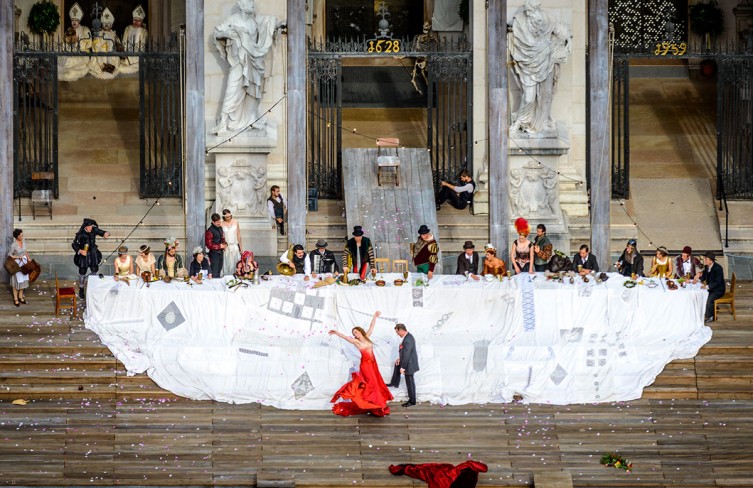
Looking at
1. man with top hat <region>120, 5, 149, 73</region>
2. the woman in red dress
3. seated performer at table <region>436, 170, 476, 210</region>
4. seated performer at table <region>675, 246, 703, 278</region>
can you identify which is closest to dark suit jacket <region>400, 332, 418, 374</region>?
the woman in red dress

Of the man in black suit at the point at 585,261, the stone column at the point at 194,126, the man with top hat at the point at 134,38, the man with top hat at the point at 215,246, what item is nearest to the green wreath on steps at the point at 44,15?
the man with top hat at the point at 134,38

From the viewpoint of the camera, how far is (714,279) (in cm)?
2756

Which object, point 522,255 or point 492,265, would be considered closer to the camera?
point 492,265

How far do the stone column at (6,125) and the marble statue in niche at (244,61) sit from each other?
139 inches

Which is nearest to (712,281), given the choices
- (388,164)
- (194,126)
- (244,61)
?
(388,164)

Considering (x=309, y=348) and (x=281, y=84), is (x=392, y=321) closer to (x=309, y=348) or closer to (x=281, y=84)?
(x=309, y=348)

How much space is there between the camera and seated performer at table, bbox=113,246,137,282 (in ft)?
88.2

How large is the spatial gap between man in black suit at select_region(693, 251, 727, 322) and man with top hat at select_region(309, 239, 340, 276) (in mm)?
5188

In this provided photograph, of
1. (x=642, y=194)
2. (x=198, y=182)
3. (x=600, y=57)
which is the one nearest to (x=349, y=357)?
(x=198, y=182)

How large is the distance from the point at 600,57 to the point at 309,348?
269 inches

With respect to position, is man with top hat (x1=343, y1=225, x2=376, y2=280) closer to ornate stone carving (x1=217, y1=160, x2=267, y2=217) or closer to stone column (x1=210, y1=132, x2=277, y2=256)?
stone column (x1=210, y1=132, x2=277, y2=256)

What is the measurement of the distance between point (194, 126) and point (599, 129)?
240 inches

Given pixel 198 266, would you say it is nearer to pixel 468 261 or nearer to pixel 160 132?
pixel 468 261

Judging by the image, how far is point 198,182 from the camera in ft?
96.0
